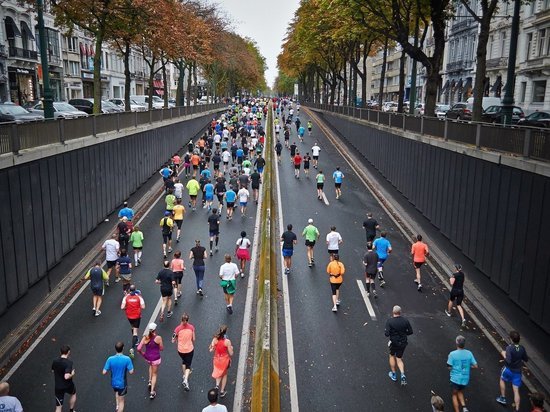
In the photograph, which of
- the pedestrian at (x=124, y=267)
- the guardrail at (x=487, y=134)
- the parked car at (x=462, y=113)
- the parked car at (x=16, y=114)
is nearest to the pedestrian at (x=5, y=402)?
the pedestrian at (x=124, y=267)

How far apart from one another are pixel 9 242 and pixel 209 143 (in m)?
27.0

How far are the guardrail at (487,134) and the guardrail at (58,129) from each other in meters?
13.5

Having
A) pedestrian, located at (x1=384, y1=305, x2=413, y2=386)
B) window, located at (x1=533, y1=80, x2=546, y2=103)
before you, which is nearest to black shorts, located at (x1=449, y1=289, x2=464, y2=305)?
pedestrian, located at (x1=384, y1=305, x2=413, y2=386)

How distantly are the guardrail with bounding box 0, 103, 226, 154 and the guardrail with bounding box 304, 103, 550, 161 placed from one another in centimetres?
1348

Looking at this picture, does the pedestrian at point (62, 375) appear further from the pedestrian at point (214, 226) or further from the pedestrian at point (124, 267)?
the pedestrian at point (214, 226)

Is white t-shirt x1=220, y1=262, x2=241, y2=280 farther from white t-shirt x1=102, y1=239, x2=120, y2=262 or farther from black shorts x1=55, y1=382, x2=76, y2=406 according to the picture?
black shorts x1=55, y1=382, x2=76, y2=406

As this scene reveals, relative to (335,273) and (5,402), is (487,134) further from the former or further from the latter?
(5,402)

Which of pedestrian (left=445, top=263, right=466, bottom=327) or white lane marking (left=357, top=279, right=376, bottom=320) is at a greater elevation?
pedestrian (left=445, top=263, right=466, bottom=327)

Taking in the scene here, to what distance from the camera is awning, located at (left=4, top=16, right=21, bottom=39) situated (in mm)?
47706

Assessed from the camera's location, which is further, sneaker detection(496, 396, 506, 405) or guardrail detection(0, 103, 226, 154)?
guardrail detection(0, 103, 226, 154)

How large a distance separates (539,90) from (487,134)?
3405cm

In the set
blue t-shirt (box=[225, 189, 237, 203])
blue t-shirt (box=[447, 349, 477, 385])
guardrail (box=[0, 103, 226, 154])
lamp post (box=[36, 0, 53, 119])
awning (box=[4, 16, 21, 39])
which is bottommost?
blue t-shirt (box=[447, 349, 477, 385])

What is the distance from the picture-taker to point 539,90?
147ft

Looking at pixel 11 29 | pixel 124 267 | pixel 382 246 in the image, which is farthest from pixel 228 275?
pixel 11 29
